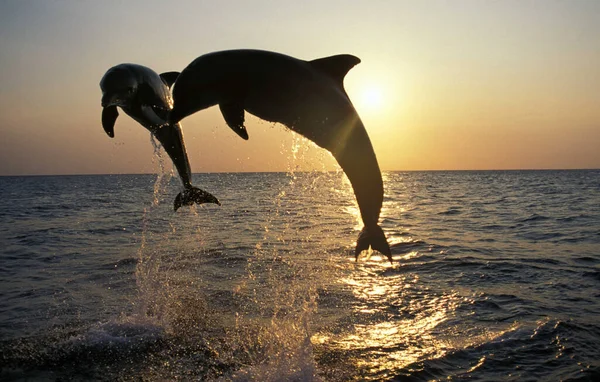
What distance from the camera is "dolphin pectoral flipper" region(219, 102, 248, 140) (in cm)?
525

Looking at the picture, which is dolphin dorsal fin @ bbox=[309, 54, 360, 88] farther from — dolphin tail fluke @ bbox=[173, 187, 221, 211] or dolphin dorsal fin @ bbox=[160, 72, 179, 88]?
dolphin tail fluke @ bbox=[173, 187, 221, 211]

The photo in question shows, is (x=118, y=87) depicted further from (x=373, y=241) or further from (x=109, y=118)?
(x=373, y=241)

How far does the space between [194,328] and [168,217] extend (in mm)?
19251

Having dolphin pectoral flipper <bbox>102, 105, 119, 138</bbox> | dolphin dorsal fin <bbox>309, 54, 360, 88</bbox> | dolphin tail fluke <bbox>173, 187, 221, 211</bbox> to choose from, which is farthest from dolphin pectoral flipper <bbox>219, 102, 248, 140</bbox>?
dolphin tail fluke <bbox>173, 187, 221, 211</bbox>

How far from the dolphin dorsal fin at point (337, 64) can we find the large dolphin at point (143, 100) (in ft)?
5.78

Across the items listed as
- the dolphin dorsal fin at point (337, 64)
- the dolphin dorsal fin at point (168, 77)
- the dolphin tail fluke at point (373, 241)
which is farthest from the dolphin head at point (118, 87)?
the dolphin tail fluke at point (373, 241)

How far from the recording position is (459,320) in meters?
8.91

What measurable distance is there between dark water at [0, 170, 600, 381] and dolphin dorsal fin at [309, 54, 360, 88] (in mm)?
1263

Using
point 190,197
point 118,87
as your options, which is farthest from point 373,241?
point 118,87

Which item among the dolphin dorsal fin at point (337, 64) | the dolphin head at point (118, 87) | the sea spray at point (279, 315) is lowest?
the sea spray at point (279, 315)

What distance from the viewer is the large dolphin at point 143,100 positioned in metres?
5.82

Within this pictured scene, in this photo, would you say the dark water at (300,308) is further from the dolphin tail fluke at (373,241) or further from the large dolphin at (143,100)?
the large dolphin at (143,100)

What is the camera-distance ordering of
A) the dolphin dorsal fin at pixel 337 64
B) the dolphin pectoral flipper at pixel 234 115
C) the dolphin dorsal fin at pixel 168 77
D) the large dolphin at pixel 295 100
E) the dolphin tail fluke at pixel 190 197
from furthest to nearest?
the dolphin tail fluke at pixel 190 197 → the dolphin dorsal fin at pixel 168 77 → the dolphin dorsal fin at pixel 337 64 → the dolphin pectoral flipper at pixel 234 115 → the large dolphin at pixel 295 100

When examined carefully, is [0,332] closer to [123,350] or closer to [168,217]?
[123,350]
